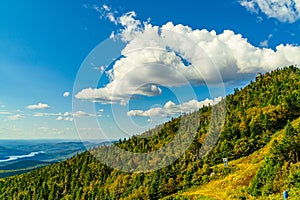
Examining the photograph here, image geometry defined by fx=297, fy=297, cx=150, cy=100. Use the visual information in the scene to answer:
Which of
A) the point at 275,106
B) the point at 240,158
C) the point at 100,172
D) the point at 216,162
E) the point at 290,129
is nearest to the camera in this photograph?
the point at 290,129

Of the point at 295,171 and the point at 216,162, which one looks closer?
the point at 295,171

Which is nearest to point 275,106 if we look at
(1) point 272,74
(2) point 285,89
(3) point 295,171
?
(2) point 285,89

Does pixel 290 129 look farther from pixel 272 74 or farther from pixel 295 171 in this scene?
pixel 272 74

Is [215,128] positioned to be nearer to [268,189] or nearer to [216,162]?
[216,162]

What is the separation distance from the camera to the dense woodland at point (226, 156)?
136 ft

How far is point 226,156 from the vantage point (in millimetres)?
92250

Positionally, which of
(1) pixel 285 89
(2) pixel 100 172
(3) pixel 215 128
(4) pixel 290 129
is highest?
(1) pixel 285 89

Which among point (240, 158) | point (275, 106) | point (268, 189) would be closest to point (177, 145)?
point (275, 106)

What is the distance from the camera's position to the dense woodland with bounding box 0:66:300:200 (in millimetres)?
41406

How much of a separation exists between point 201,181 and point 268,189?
134 ft

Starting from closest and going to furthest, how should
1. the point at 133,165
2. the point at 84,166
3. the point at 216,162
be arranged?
the point at 216,162 → the point at 133,165 → the point at 84,166

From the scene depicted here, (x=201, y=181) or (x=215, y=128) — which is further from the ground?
(x=215, y=128)

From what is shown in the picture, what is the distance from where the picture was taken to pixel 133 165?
15762 centimetres

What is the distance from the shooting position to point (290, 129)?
46906mm
